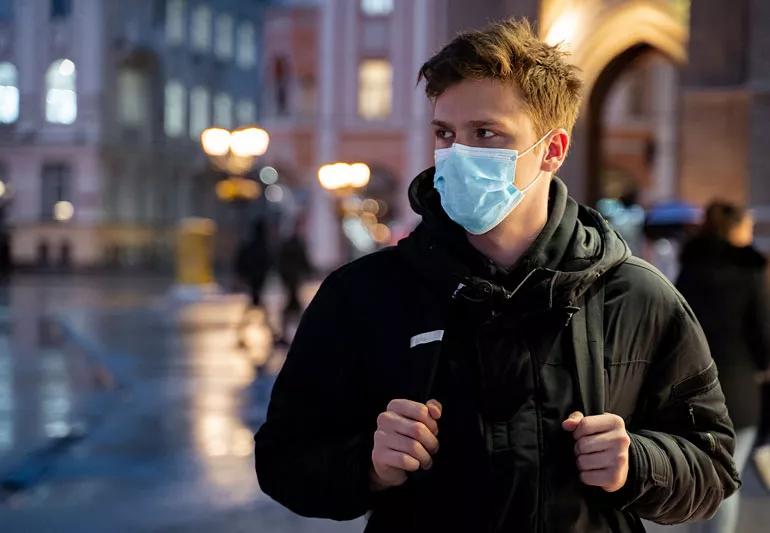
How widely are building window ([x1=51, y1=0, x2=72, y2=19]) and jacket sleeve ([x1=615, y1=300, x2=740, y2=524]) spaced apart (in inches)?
2109

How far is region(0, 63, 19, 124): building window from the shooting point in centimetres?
5284

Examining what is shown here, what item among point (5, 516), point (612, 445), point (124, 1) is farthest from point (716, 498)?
point (124, 1)

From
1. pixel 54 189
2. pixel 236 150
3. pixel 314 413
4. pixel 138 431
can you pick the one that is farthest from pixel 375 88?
pixel 314 413

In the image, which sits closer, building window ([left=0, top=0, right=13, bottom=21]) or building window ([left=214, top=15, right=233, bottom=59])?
building window ([left=0, top=0, right=13, bottom=21])

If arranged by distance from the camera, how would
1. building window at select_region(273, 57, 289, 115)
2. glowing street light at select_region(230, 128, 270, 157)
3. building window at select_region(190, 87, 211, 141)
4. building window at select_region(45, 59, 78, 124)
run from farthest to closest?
building window at select_region(190, 87, 211, 141) → building window at select_region(45, 59, 78, 124) → building window at select_region(273, 57, 289, 115) → glowing street light at select_region(230, 128, 270, 157)

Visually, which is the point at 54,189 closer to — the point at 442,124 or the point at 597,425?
the point at 442,124

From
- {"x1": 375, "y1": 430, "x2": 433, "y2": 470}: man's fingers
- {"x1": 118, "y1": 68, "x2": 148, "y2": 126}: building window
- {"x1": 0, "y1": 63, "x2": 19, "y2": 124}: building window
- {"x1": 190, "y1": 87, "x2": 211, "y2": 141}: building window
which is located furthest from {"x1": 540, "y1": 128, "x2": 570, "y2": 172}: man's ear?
{"x1": 190, "y1": 87, "x2": 211, "y2": 141}: building window

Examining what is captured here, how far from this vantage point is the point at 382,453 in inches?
82.7

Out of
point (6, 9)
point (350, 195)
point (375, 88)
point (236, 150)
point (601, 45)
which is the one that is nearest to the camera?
point (601, 45)

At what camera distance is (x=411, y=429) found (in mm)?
2059

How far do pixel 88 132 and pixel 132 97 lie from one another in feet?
14.2

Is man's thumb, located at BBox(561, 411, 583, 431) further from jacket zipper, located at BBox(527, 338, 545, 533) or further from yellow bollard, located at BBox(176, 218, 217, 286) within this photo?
yellow bollard, located at BBox(176, 218, 217, 286)

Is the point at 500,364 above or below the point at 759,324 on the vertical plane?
above

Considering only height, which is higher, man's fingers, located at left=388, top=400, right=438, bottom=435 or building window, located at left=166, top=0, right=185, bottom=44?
building window, located at left=166, top=0, right=185, bottom=44
